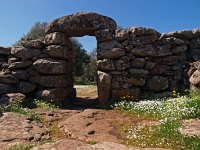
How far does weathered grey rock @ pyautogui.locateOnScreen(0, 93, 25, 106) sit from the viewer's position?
1418 centimetres

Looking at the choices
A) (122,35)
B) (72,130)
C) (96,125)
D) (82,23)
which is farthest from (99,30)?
(72,130)

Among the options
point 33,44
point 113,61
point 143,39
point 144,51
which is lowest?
point 113,61

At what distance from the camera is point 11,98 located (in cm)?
1442

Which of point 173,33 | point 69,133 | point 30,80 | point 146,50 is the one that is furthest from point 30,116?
point 173,33

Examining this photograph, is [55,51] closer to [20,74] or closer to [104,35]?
[20,74]

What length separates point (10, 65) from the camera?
53.1ft

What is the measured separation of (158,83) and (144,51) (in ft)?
6.06

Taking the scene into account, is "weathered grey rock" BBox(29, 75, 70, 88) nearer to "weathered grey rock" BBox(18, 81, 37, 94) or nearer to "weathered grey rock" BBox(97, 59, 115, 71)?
"weathered grey rock" BBox(18, 81, 37, 94)

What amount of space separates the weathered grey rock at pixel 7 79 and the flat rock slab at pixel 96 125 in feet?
17.0

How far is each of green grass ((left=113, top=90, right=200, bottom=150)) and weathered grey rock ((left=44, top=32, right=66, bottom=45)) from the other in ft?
16.0

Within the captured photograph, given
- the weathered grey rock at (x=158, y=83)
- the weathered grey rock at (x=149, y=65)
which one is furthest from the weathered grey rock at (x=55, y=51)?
the weathered grey rock at (x=158, y=83)

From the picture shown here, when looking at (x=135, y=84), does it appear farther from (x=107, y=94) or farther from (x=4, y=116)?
(x=4, y=116)

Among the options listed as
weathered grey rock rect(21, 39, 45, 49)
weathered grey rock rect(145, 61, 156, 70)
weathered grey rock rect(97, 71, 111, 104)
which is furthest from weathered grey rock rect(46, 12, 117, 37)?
weathered grey rock rect(145, 61, 156, 70)

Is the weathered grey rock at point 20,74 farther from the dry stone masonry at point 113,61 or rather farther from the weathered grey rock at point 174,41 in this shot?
the weathered grey rock at point 174,41
